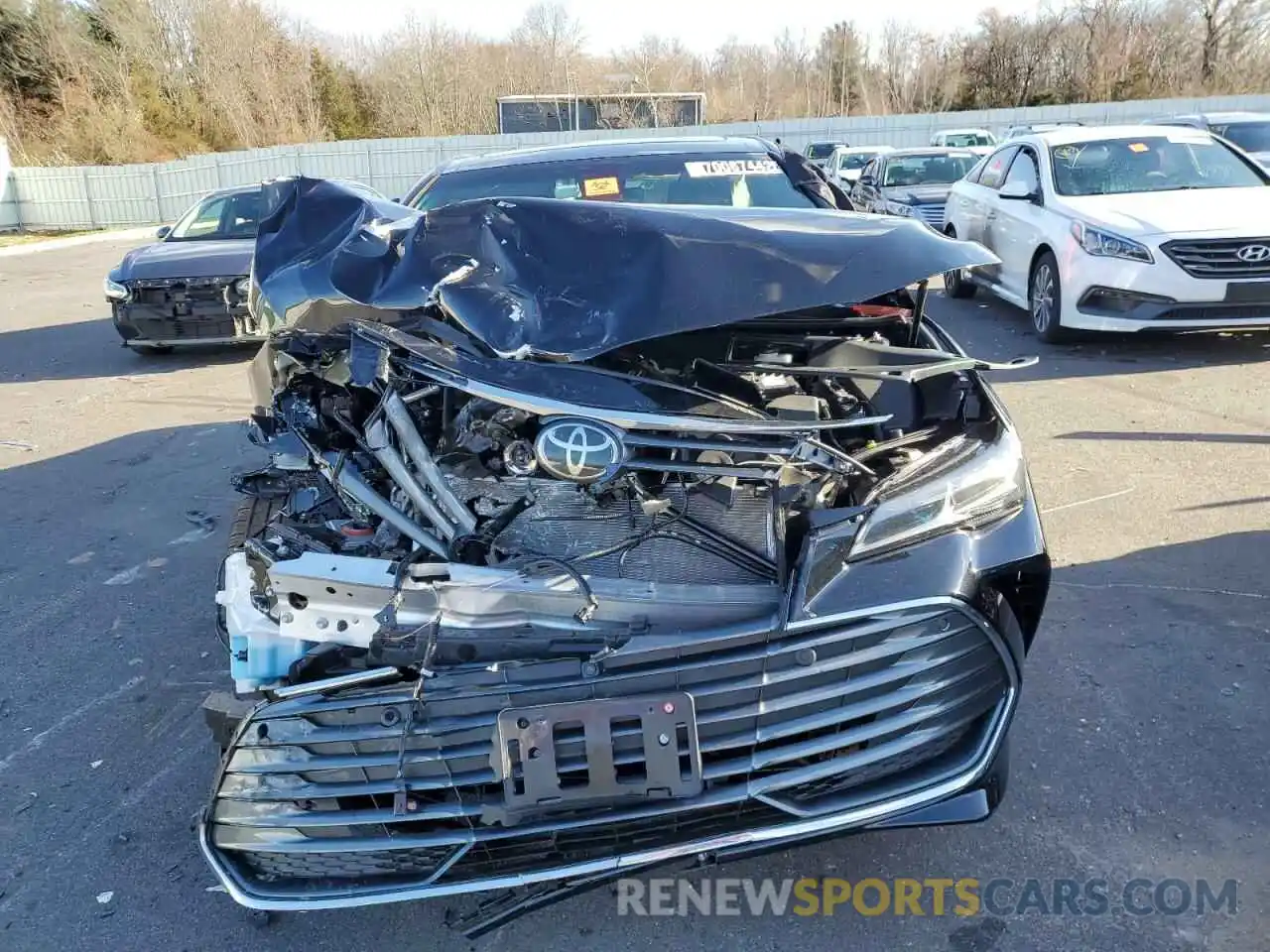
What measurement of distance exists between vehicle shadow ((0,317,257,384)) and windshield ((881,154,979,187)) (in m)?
9.71

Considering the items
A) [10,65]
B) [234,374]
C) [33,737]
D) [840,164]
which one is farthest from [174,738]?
[10,65]

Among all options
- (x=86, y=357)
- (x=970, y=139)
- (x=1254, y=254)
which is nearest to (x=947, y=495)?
(x=1254, y=254)

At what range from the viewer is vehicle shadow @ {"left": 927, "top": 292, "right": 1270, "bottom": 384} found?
6.86 m

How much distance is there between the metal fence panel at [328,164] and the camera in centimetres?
2558

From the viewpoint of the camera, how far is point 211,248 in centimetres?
891

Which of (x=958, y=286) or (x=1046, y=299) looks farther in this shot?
(x=958, y=286)

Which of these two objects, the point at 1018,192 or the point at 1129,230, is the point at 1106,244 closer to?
the point at 1129,230

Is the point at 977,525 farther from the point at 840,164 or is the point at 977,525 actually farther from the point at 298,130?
the point at 298,130

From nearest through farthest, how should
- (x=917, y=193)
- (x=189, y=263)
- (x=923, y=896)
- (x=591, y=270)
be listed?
(x=923, y=896), (x=591, y=270), (x=189, y=263), (x=917, y=193)

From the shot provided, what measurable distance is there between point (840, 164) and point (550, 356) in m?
17.1

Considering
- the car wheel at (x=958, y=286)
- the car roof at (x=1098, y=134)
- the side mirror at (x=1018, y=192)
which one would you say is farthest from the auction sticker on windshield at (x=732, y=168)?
the car wheel at (x=958, y=286)

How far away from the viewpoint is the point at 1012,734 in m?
2.87

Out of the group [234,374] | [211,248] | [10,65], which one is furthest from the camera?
[10,65]

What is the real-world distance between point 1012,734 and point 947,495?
1032 mm
